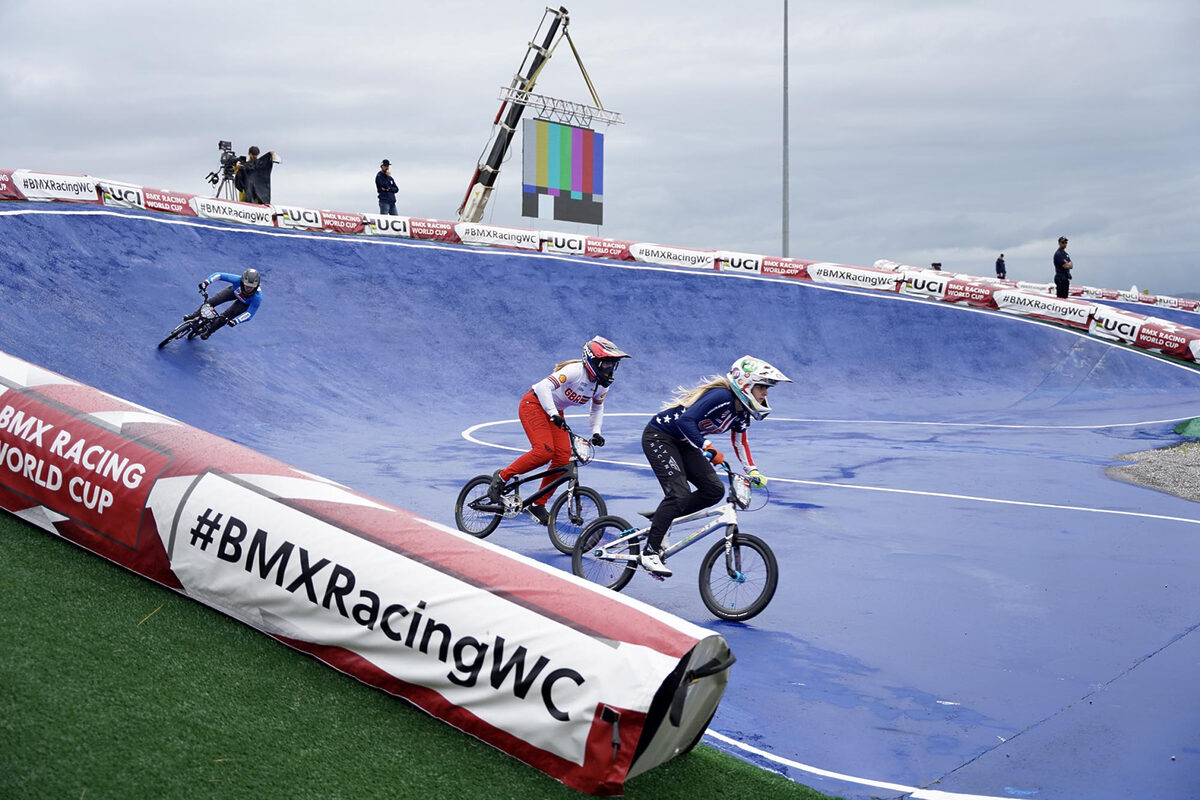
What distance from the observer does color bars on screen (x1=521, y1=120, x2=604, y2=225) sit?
116 feet

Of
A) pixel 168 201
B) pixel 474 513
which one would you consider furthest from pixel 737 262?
pixel 474 513

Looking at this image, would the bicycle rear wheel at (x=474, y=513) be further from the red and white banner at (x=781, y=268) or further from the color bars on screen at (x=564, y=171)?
the color bars on screen at (x=564, y=171)

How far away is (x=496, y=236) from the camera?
1169 inches

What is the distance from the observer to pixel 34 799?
12.3ft

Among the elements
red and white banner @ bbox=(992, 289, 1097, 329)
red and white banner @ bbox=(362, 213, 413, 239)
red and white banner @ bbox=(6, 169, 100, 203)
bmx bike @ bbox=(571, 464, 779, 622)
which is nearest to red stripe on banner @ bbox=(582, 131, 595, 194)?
red and white banner @ bbox=(362, 213, 413, 239)

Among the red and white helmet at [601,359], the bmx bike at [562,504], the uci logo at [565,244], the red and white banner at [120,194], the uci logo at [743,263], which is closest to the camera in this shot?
the red and white helmet at [601,359]

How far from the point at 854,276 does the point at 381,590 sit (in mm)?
27858

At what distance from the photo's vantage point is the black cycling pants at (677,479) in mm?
7556

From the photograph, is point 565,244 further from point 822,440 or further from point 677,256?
point 822,440

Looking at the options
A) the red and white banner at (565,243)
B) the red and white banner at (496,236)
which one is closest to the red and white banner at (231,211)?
the red and white banner at (496,236)

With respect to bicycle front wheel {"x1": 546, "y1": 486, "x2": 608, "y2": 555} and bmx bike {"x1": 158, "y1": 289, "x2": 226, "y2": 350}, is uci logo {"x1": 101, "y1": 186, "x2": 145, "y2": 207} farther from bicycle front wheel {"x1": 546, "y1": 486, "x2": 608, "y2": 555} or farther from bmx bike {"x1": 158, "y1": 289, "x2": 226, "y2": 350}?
bicycle front wheel {"x1": 546, "y1": 486, "x2": 608, "y2": 555}

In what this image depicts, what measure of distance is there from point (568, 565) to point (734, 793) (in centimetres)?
433

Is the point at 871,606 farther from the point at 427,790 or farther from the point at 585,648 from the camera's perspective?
the point at 427,790

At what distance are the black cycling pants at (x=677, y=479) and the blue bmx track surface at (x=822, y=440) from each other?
0.85 meters
